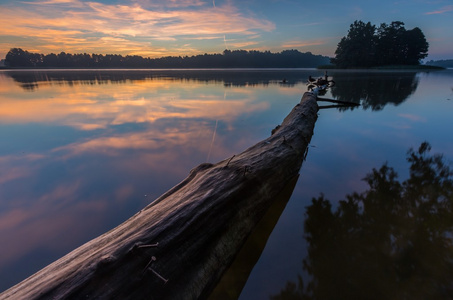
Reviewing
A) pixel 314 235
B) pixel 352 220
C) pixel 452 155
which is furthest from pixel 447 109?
pixel 314 235

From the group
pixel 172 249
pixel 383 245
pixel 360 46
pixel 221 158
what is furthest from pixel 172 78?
pixel 360 46

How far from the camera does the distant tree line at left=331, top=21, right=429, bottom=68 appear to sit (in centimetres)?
8625

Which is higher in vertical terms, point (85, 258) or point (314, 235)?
point (85, 258)

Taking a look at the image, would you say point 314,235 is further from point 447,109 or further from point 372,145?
point 447,109

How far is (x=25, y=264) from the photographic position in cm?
318

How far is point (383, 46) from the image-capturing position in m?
86.9

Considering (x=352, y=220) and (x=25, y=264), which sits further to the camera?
(x=352, y=220)

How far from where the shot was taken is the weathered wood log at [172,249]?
6.46ft

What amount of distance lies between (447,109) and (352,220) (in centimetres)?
1540

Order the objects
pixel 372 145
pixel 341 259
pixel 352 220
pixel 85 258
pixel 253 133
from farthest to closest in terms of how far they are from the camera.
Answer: pixel 253 133
pixel 372 145
pixel 352 220
pixel 341 259
pixel 85 258

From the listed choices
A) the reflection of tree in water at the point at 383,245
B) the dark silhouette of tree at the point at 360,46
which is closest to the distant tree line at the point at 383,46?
the dark silhouette of tree at the point at 360,46

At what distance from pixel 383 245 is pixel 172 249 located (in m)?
3.14

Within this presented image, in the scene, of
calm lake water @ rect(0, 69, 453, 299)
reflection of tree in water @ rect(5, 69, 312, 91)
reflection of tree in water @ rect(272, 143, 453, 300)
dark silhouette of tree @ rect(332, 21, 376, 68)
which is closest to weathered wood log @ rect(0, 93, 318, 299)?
calm lake water @ rect(0, 69, 453, 299)

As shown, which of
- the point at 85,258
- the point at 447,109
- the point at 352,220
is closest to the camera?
the point at 85,258
